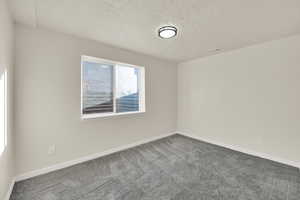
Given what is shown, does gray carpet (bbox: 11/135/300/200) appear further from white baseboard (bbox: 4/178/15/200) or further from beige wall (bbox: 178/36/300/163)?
beige wall (bbox: 178/36/300/163)

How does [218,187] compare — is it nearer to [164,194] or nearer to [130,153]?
[164,194]

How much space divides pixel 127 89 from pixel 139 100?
46 centimetres

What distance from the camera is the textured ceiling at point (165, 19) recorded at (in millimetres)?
1522

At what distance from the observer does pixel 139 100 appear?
3.49 meters

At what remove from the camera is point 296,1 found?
58.1 inches

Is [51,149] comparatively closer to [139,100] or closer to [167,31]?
[139,100]

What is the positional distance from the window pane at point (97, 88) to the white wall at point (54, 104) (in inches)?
10.3

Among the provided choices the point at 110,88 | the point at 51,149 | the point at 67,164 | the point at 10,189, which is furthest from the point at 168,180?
the point at 110,88

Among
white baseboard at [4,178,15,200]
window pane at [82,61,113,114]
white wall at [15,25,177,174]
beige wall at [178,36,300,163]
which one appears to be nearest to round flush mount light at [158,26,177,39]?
white wall at [15,25,177,174]

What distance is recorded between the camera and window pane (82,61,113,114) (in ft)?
8.57

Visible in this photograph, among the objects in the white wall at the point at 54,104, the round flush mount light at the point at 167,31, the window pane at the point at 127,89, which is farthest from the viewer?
the window pane at the point at 127,89

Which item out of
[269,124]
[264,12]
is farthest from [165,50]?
[269,124]

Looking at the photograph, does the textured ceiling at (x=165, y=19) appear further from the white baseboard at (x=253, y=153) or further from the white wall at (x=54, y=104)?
the white baseboard at (x=253, y=153)

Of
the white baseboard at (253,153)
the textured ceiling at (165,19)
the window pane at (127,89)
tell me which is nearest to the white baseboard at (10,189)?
the window pane at (127,89)
